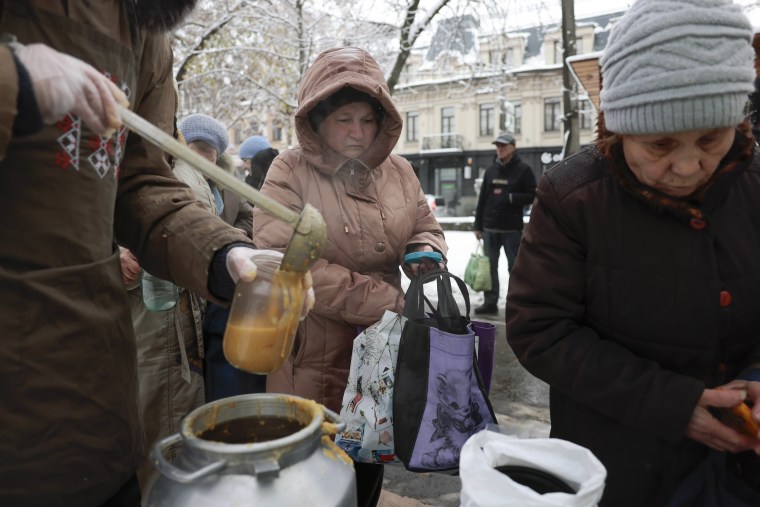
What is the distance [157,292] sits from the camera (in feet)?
7.81

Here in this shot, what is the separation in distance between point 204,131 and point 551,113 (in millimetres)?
30364

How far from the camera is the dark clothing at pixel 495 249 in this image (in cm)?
705

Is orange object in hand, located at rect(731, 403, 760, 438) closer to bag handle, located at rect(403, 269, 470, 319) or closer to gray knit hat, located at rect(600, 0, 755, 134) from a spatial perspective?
gray knit hat, located at rect(600, 0, 755, 134)

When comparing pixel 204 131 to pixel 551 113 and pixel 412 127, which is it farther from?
pixel 412 127

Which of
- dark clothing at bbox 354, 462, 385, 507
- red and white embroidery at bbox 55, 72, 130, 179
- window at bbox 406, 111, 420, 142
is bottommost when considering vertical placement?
dark clothing at bbox 354, 462, 385, 507

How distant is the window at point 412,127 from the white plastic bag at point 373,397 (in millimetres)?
34892

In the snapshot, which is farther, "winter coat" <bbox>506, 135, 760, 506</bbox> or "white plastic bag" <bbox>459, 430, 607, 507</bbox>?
"winter coat" <bbox>506, 135, 760, 506</bbox>

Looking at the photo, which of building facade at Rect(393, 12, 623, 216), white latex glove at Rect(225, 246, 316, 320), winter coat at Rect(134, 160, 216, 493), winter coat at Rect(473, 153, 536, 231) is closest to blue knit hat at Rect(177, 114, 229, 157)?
winter coat at Rect(134, 160, 216, 493)

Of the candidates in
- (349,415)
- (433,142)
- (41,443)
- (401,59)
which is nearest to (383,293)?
(349,415)

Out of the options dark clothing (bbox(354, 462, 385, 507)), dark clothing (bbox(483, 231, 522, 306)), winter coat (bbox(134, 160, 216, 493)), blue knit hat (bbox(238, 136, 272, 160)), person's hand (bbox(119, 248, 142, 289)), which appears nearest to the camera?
dark clothing (bbox(354, 462, 385, 507))

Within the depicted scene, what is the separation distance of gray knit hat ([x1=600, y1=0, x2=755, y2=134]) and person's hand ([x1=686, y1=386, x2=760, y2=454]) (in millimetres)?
676

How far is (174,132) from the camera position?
65.3 inches

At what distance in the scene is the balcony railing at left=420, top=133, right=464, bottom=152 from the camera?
3428 cm

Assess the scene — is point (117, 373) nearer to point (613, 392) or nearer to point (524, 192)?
point (613, 392)
